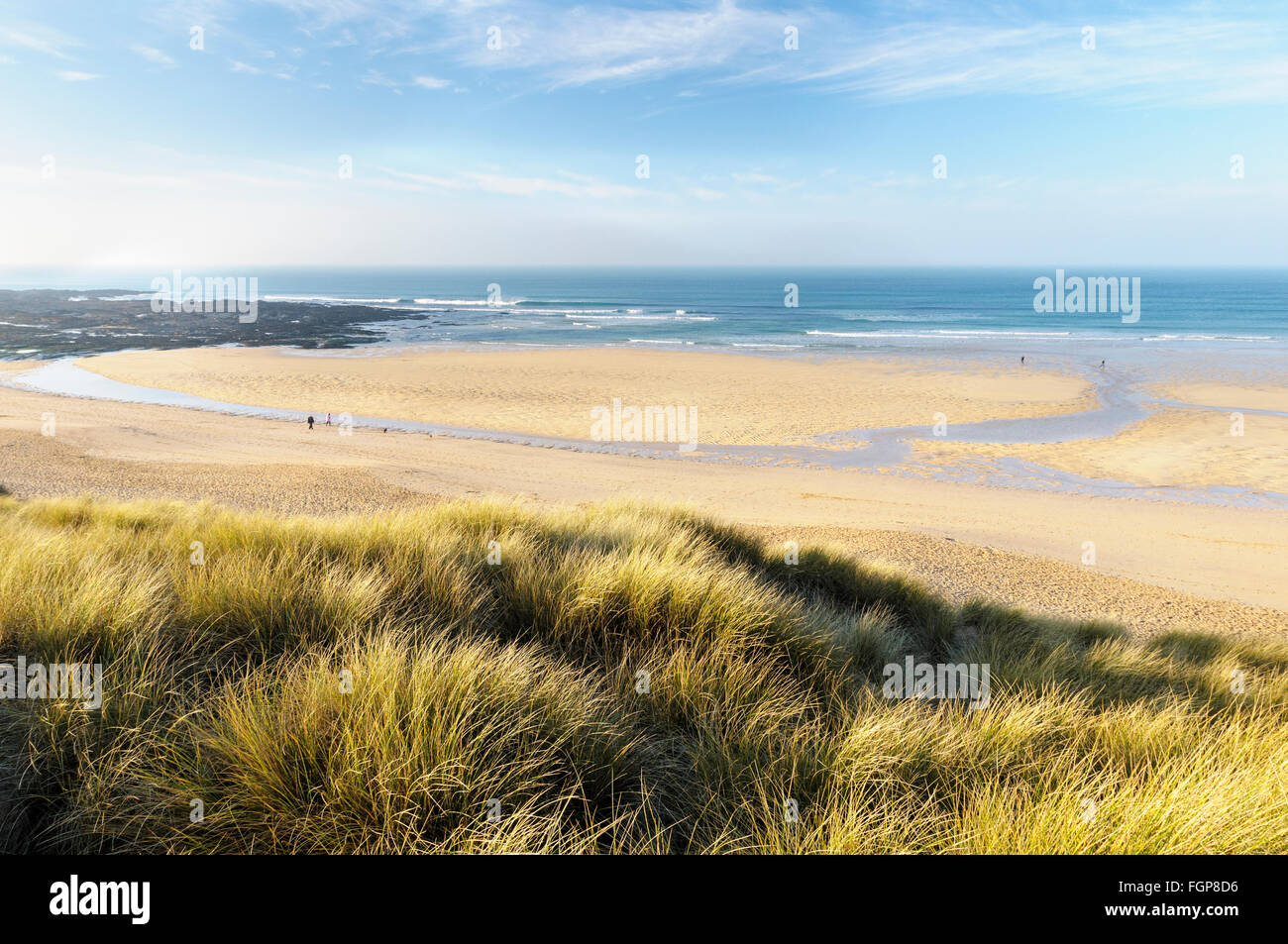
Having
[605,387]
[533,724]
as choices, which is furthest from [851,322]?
[533,724]

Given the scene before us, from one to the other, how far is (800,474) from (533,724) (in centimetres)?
1745

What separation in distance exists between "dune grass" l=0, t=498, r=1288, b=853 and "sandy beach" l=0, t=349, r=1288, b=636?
4624 millimetres

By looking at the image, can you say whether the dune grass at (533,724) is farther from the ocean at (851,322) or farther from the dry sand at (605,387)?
the ocean at (851,322)

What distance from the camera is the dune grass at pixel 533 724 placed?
2.30 m

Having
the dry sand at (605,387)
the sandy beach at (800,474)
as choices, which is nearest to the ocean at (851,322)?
the dry sand at (605,387)

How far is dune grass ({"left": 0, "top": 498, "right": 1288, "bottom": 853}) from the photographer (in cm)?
230

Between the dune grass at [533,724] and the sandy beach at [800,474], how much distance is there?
15.2 feet

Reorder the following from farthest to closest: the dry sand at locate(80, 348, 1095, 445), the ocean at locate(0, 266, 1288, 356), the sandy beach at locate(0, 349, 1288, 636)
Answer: the ocean at locate(0, 266, 1288, 356)
the dry sand at locate(80, 348, 1095, 445)
the sandy beach at locate(0, 349, 1288, 636)

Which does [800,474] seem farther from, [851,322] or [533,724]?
[851,322]

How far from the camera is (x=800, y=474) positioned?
1941 cm

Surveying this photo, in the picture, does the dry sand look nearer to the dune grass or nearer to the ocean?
the ocean

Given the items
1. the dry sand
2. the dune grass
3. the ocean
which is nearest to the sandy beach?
the dry sand
